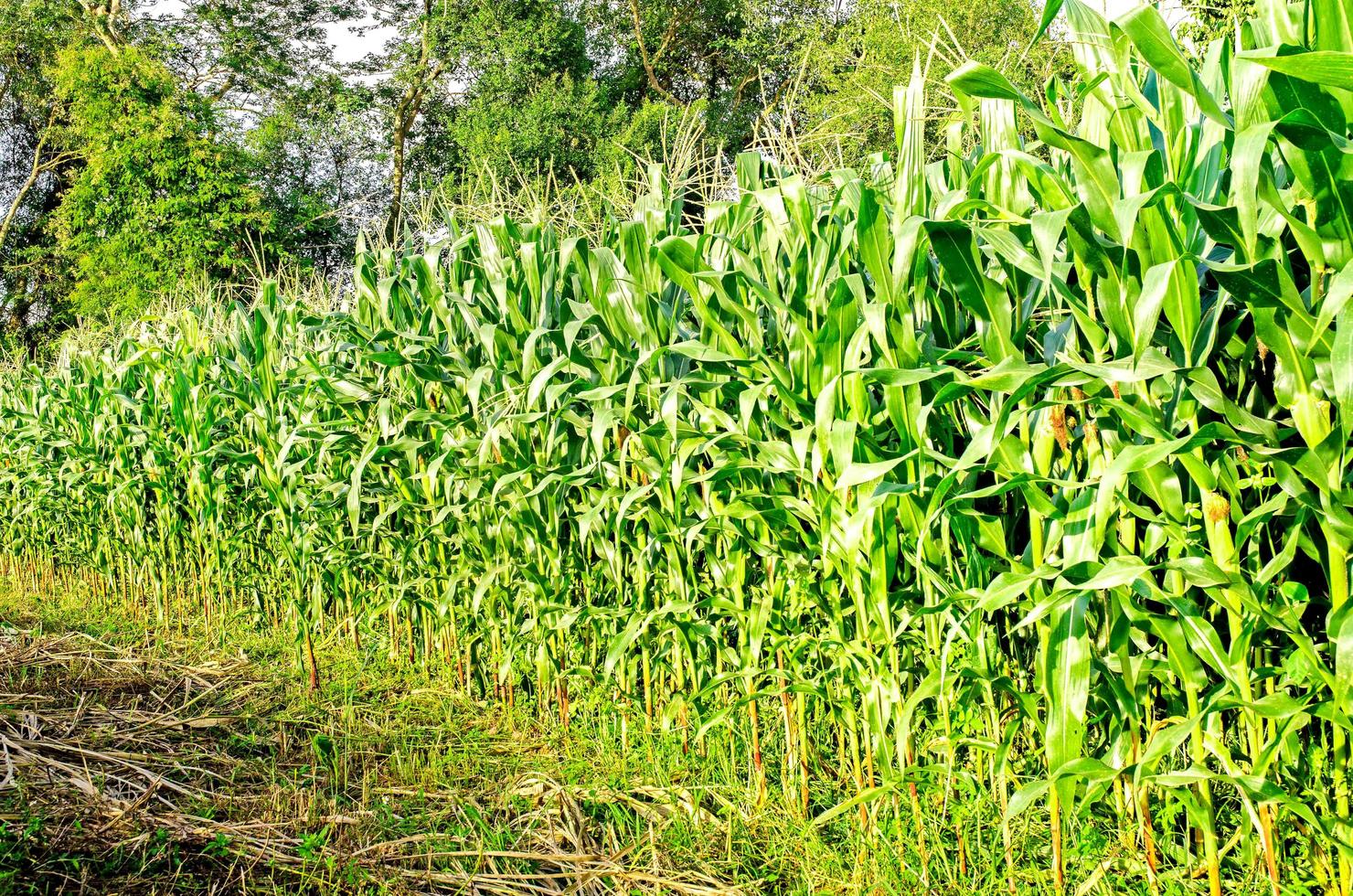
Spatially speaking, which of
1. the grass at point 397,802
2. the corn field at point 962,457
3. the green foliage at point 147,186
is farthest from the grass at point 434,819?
the green foliage at point 147,186

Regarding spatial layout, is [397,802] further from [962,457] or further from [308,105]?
[308,105]

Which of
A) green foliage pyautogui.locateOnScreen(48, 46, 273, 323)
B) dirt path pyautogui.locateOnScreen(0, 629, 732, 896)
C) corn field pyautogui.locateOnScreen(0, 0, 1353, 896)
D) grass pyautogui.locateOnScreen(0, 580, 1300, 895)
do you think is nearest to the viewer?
corn field pyautogui.locateOnScreen(0, 0, 1353, 896)

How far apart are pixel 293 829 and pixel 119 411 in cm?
427

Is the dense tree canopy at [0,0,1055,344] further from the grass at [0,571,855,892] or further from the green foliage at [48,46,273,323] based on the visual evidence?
the grass at [0,571,855,892]

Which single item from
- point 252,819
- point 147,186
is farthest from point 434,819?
point 147,186

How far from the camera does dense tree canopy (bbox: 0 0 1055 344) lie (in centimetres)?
1639

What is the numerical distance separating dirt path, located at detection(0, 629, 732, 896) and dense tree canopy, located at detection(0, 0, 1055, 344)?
47.5 ft

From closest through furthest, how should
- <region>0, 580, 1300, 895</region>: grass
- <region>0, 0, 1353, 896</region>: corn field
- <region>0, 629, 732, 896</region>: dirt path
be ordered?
<region>0, 0, 1353, 896</region>: corn field, <region>0, 580, 1300, 895</region>: grass, <region>0, 629, 732, 896</region>: dirt path

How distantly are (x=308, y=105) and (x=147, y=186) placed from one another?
7314 mm

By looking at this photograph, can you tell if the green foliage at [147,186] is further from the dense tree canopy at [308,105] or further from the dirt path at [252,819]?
the dirt path at [252,819]

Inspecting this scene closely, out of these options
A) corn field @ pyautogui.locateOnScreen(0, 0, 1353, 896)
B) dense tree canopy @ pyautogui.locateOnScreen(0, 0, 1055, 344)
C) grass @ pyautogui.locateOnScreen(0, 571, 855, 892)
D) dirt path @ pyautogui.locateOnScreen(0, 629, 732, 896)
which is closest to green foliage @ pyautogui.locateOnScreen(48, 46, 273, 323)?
dense tree canopy @ pyautogui.locateOnScreen(0, 0, 1055, 344)

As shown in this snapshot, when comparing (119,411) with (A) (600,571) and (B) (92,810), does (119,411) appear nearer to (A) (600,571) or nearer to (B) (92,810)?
(B) (92,810)

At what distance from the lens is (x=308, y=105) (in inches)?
894

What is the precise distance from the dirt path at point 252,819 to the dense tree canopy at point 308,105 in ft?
47.5
